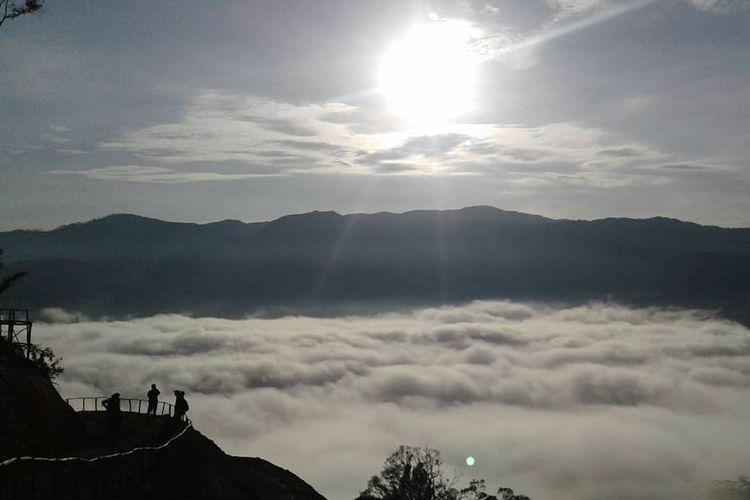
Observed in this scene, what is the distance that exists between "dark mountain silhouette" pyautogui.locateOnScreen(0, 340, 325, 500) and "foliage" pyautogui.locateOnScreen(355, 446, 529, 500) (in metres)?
20.5

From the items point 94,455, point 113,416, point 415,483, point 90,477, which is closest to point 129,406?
point 113,416

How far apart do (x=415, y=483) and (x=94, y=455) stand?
35.6 metres

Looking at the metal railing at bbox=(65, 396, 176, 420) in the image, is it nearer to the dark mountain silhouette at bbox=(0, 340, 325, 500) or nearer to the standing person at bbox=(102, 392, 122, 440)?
the dark mountain silhouette at bbox=(0, 340, 325, 500)

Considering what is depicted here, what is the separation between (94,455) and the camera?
25.6 meters

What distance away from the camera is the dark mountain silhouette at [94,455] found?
21.4 metres

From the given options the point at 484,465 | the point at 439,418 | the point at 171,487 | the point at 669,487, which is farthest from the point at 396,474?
the point at 439,418

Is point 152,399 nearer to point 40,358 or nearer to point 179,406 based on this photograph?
point 179,406

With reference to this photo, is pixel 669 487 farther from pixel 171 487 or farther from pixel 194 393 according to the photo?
pixel 171 487

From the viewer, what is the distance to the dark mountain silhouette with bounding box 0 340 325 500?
2144 cm

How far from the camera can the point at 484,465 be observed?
149875 millimetres

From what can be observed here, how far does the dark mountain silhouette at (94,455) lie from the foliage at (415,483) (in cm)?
2048

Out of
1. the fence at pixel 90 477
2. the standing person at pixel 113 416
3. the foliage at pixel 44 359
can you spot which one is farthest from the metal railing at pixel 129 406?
the fence at pixel 90 477

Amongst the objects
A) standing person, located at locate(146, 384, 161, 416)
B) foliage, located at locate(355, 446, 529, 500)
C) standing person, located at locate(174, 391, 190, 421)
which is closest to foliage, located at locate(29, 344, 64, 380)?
standing person, located at locate(146, 384, 161, 416)

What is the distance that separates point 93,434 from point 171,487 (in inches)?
335
